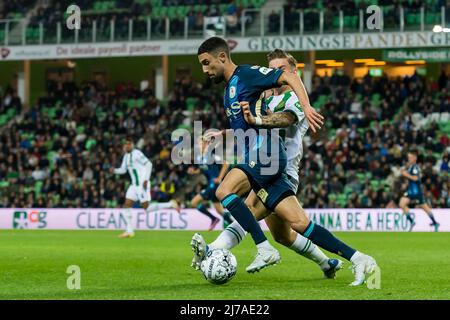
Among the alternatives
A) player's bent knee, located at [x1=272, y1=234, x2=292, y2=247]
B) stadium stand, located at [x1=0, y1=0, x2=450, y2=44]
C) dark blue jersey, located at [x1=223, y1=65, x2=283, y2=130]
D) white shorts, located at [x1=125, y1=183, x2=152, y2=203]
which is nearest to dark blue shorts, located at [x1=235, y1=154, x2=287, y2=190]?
dark blue jersey, located at [x1=223, y1=65, x2=283, y2=130]

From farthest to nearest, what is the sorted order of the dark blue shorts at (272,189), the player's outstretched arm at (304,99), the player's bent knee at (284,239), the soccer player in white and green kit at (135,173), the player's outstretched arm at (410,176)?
the player's outstretched arm at (410,176) < the soccer player in white and green kit at (135,173) < the player's bent knee at (284,239) < the dark blue shorts at (272,189) < the player's outstretched arm at (304,99)

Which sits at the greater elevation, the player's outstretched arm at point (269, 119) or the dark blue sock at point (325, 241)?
the player's outstretched arm at point (269, 119)

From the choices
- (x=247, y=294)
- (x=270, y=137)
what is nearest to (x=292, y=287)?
(x=247, y=294)

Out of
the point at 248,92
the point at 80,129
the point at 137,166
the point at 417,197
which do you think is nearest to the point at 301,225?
the point at 248,92

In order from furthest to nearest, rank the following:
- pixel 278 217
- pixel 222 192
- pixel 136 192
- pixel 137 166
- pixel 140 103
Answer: pixel 140 103, pixel 136 192, pixel 137 166, pixel 278 217, pixel 222 192

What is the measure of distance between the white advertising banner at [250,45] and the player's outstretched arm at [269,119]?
24101 mm

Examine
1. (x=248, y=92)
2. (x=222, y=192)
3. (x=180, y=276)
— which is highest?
(x=248, y=92)

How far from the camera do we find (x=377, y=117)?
109ft

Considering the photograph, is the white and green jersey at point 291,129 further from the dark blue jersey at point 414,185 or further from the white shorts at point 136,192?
the dark blue jersey at point 414,185

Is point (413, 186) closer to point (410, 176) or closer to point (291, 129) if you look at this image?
point (410, 176)

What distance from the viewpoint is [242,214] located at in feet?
31.8

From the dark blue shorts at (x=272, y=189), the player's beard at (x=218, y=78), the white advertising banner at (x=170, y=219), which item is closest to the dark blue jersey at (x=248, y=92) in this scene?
the player's beard at (x=218, y=78)

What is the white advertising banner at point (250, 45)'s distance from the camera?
32969mm

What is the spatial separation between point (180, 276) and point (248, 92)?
2254 mm
